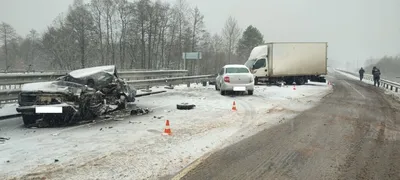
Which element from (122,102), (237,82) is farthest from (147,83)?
(122,102)

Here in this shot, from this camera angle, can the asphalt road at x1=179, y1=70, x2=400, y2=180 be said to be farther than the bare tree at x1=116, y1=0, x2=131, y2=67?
No

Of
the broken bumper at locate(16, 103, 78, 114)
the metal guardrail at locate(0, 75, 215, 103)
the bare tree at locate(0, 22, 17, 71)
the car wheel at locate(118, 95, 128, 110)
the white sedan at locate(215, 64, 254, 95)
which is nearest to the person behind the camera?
the broken bumper at locate(16, 103, 78, 114)

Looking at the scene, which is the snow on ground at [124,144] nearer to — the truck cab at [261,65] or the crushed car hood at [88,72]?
the crushed car hood at [88,72]

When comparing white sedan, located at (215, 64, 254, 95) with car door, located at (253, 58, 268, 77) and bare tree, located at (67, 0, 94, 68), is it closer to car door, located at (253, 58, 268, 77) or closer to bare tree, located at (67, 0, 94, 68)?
car door, located at (253, 58, 268, 77)

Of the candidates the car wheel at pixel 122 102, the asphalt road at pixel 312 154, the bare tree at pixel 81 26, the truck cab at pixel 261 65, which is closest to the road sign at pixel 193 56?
the truck cab at pixel 261 65

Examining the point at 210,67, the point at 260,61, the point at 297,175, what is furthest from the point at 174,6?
the point at 297,175

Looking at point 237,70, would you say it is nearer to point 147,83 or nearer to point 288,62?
point 147,83

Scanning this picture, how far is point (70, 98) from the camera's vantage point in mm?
7637

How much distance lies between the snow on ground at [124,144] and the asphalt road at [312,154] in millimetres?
467

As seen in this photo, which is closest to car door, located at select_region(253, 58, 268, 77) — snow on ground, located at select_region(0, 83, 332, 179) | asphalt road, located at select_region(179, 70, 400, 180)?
snow on ground, located at select_region(0, 83, 332, 179)

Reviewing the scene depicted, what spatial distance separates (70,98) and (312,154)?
5.54m

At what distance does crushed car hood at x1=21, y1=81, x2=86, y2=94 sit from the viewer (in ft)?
24.8

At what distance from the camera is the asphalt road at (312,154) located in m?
4.50

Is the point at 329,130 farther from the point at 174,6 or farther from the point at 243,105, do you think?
the point at 174,6
